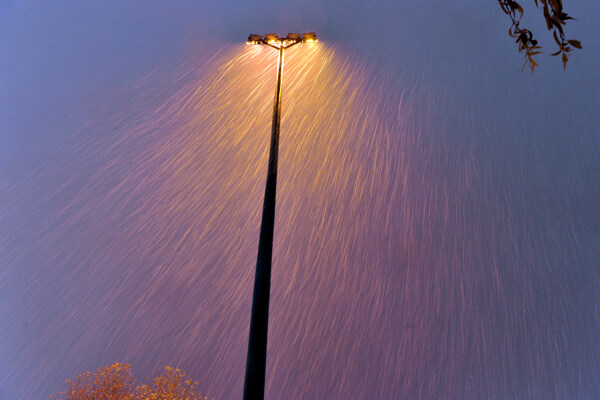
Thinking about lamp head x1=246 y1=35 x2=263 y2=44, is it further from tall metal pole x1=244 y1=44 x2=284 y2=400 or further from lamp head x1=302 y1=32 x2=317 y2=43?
tall metal pole x1=244 y1=44 x2=284 y2=400

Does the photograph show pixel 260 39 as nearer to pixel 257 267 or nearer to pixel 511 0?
pixel 257 267

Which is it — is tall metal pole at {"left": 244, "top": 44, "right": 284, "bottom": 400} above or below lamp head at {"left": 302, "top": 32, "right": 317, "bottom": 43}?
below

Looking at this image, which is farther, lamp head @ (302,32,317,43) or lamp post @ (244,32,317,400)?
lamp head @ (302,32,317,43)

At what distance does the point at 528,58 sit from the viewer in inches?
129

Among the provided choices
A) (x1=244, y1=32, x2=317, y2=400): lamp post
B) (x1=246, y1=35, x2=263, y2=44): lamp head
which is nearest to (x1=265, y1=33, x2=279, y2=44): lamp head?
(x1=246, y1=35, x2=263, y2=44): lamp head

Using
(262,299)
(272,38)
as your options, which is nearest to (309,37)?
(272,38)

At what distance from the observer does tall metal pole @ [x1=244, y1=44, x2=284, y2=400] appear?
13.2 feet

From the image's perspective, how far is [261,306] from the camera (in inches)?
168

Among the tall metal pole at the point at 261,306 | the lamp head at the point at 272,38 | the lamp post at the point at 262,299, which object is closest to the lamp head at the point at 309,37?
the lamp head at the point at 272,38

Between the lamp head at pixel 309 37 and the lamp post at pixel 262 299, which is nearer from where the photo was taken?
the lamp post at pixel 262 299

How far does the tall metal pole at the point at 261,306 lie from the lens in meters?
4.02

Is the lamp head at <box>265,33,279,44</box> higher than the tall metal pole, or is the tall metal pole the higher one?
the lamp head at <box>265,33,279,44</box>

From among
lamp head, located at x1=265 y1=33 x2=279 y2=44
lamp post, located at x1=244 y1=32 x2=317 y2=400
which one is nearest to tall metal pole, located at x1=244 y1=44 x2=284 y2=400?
lamp post, located at x1=244 y1=32 x2=317 y2=400

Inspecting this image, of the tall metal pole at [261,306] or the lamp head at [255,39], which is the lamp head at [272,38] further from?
the tall metal pole at [261,306]
